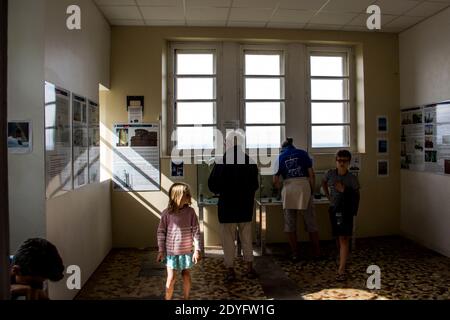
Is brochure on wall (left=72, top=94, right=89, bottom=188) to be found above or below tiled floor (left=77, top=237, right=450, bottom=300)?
above

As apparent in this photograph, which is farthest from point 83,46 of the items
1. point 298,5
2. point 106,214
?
point 298,5

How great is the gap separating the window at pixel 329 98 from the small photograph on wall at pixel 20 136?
3.83 m

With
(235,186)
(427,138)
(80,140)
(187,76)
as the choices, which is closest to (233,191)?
(235,186)

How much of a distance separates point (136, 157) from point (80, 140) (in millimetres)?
1413

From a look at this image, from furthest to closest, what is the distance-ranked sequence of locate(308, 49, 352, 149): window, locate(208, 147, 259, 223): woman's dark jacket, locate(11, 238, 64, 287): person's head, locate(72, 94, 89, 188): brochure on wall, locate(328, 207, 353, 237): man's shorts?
locate(308, 49, 352, 149): window, locate(208, 147, 259, 223): woman's dark jacket, locate(328, 207, 353, 237): man's shorts, locate(72, 94, 89, 188): brochure on wall, locate(11, 238, 64, 287): person's head

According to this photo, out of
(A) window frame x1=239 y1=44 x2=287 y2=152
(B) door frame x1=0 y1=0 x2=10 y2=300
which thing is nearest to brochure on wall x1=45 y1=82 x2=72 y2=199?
(B) door frame x1=0 y1=0 x2=10 y2=300

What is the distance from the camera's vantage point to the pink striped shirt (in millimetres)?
2531

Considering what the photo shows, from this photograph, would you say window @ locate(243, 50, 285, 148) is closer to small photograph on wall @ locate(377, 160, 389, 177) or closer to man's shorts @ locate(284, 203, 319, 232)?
man's shorts @ locate(284, 203, 319, 232)

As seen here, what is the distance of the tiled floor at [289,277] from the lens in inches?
117

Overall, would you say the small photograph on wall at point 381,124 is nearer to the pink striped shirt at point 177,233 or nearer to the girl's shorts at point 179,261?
the pink striped shirt at point 177,233

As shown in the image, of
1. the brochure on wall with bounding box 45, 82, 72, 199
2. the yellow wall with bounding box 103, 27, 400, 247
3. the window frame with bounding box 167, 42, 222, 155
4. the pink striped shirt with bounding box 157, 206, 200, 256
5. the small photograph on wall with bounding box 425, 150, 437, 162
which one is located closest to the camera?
the brochure on wall with bounding box 45, 82, 72, 199

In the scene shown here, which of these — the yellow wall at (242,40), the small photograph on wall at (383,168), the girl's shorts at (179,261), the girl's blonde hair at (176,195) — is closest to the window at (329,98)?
the yellow wall at (242,40)

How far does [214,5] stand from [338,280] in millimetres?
3332

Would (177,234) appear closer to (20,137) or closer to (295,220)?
(20,137)
